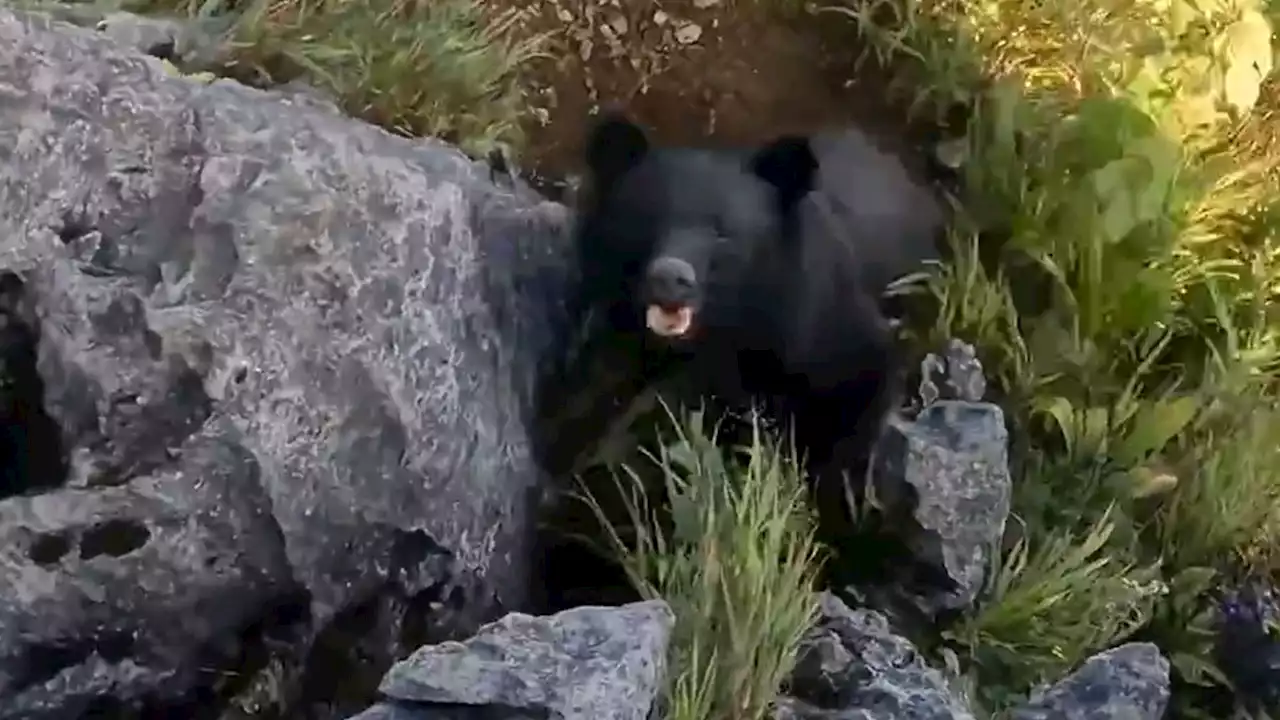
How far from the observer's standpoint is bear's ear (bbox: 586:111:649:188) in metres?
2.90

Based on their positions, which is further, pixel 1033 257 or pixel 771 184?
pixel 1033 257

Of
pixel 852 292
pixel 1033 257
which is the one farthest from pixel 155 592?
pixel 1033 257

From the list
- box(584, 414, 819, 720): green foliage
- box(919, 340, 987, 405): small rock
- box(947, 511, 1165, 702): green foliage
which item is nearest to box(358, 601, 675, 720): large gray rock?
box(584, 414, 819, 720): green foliage

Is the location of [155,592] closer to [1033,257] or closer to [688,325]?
Answer: [688,325]

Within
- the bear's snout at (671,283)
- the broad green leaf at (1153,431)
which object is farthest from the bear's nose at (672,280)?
the broad green leaf at (1153,431)

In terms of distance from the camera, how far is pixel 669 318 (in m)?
2.76

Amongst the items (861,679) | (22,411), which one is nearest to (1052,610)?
(861,679)

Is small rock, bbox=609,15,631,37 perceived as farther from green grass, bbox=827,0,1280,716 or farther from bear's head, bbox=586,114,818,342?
bear's head, bbox=586,114,818,342

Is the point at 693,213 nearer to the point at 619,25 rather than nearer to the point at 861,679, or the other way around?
the point at 861,679

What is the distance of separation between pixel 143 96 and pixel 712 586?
1322 mm

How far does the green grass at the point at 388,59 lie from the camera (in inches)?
126

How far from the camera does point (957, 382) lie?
3.10 metres

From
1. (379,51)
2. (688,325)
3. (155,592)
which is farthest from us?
(379,51)

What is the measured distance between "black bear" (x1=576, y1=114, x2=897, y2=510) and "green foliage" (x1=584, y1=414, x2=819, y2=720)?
0.64 ft
